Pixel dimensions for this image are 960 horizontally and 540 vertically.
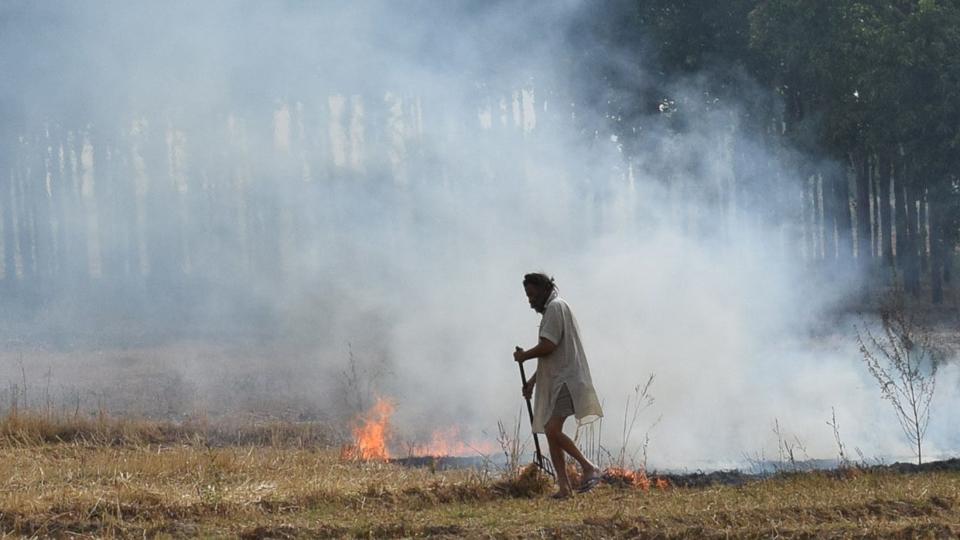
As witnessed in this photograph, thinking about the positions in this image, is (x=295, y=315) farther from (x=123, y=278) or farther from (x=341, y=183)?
(x=123, y=278)

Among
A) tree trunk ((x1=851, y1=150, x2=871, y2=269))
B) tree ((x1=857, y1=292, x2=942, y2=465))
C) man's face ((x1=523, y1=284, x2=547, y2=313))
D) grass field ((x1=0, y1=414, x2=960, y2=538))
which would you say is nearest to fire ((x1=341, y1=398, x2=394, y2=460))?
grass field ((x1=0, y1=414, x2=960, y2=538))

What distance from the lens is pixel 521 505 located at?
8.57 m

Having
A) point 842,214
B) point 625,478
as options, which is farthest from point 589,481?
point 842,214

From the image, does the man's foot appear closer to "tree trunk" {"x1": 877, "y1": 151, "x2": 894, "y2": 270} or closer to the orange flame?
the orange flame

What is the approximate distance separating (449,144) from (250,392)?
540cm

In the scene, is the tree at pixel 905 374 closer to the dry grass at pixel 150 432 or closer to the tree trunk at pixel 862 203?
the dry grass at pixel 150 432

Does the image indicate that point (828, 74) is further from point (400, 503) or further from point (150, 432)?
point (400, 503)

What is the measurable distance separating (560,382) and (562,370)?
91mm

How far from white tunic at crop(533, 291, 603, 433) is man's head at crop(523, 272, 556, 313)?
0.06 m

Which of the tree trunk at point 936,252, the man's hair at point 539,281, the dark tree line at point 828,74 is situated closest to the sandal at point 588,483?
the man's hair at point 539,281

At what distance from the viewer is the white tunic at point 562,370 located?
8.88 meters

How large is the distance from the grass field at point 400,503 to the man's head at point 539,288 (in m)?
1.35

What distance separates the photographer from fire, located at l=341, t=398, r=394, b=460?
12.0 metres

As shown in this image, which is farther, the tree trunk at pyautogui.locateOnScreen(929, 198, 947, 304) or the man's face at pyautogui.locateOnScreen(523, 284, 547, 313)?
the tree trunk at pyautogui.locateOnScreen(929, 198, 947, 304)
